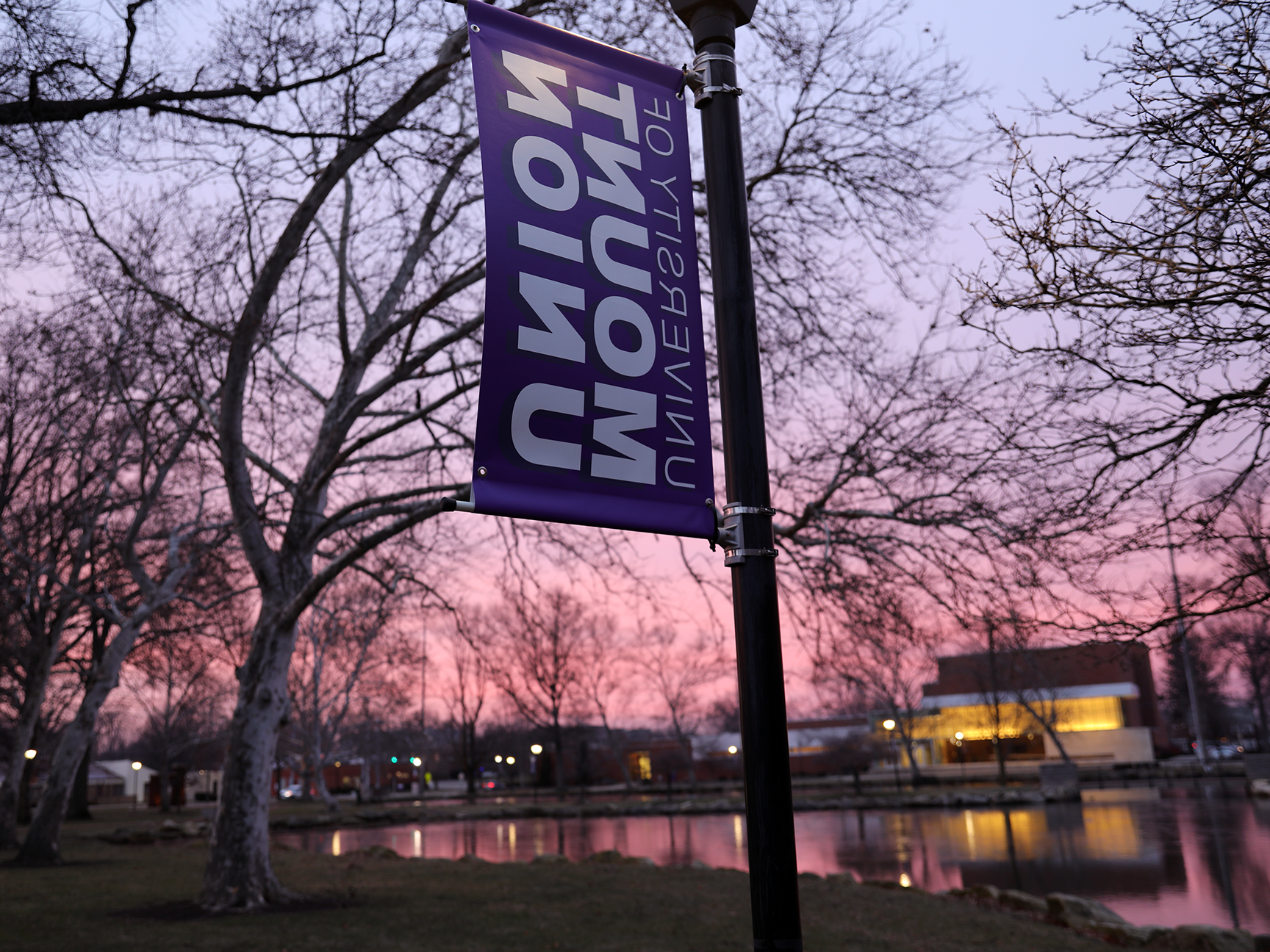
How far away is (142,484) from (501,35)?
13810mm

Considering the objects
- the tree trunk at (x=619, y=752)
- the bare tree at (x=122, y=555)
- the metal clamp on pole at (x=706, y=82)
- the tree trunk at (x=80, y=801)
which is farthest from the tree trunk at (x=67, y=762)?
the tree trunk at (x=619, y=752)

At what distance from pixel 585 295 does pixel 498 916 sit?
33.3 ft

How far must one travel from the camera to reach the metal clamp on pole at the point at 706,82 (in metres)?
3.36

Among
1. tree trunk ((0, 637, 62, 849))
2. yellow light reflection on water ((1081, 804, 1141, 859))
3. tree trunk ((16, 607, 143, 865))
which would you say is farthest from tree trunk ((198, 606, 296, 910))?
yellow light reflection on water ((1081, 804, 1141, 859))

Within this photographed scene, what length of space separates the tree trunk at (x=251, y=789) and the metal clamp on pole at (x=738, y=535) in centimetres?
1052

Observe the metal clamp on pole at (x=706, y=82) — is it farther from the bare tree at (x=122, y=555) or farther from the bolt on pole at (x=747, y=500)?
the bare tree at (x=122, y=555)

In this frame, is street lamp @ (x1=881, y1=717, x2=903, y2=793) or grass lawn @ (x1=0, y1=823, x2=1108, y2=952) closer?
grass lawn @ (x1=0, y1=823, x2=1108, y2=952)

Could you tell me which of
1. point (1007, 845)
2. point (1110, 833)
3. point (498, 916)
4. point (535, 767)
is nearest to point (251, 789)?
point (498, 916)

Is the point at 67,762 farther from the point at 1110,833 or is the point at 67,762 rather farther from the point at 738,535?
the point at 1110,833

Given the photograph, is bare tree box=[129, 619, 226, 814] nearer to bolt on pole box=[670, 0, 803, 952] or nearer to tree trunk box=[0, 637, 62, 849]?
tree trunk box=[0, 637, 62, 849]

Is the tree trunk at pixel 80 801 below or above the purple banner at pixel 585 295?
below

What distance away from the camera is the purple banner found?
10.0 feet

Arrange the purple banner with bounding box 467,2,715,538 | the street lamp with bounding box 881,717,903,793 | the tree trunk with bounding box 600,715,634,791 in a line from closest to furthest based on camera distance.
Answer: the purple banner with bounding box 467,2,715,538
the street lamp with bounding box 881,717,903,793
the tree trunk with bounding box 600,715,634,791

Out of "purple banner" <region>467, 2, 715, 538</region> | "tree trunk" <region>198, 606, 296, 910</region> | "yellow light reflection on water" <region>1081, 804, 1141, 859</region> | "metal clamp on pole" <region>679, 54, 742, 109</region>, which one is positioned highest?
"metal clamp on pole" <region>679, 54, 742, 109</region>
